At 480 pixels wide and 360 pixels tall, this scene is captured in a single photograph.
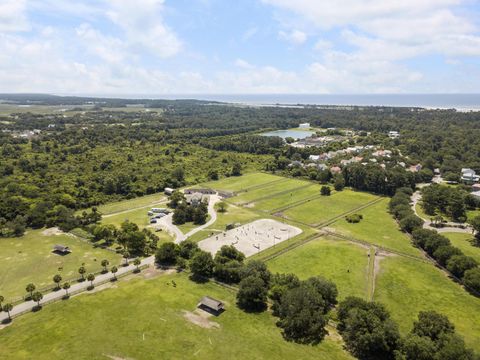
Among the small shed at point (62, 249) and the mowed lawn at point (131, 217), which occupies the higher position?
the small shed at point (62, 249)

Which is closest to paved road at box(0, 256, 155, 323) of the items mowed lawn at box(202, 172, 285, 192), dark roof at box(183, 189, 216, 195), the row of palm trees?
the row of palm trees

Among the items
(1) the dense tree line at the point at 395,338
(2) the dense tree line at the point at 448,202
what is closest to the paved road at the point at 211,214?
(1) the dense tree line at the point at 395,338

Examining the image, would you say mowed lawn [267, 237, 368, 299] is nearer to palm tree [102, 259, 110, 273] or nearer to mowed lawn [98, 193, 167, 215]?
palm tree [102, 259, 110, 273]

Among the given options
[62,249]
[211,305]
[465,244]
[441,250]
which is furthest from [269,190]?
[211,305]

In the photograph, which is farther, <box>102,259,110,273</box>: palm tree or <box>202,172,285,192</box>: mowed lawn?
<box>202,172,285,192</box>: mowed lawn

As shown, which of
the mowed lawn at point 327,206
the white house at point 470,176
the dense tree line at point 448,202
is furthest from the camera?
the white house at point 470,176

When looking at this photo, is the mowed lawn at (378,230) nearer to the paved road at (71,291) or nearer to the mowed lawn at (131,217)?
the paved road at (71,291)

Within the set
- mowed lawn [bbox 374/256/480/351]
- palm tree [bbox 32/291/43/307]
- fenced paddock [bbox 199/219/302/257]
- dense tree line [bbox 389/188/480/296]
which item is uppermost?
dense tree line [bbox 389/188/480/296]

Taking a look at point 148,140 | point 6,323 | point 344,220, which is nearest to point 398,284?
point 344,220
